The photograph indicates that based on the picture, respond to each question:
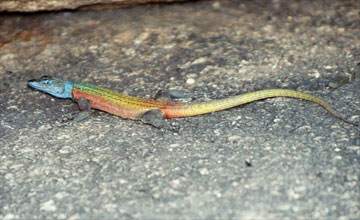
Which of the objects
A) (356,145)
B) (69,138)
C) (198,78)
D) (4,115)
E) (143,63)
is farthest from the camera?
(143,63)

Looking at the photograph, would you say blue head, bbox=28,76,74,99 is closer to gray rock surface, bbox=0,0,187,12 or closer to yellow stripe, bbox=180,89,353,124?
gray rock surface, bbox=0,0,187,12

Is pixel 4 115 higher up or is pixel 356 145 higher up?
pixel 356 145

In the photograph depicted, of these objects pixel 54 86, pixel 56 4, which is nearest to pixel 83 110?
pixel 54 86

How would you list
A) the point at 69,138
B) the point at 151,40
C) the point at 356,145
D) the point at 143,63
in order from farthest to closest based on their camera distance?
1. the point at 151,40
2. the point at 143,63
3. the point at 69,138
4. the point at 356,145

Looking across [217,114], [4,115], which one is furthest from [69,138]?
[217,114]

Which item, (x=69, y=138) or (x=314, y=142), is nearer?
(x=314, y=142)

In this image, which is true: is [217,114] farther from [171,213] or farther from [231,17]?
[231,17]

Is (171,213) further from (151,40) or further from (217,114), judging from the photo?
(151,40)
